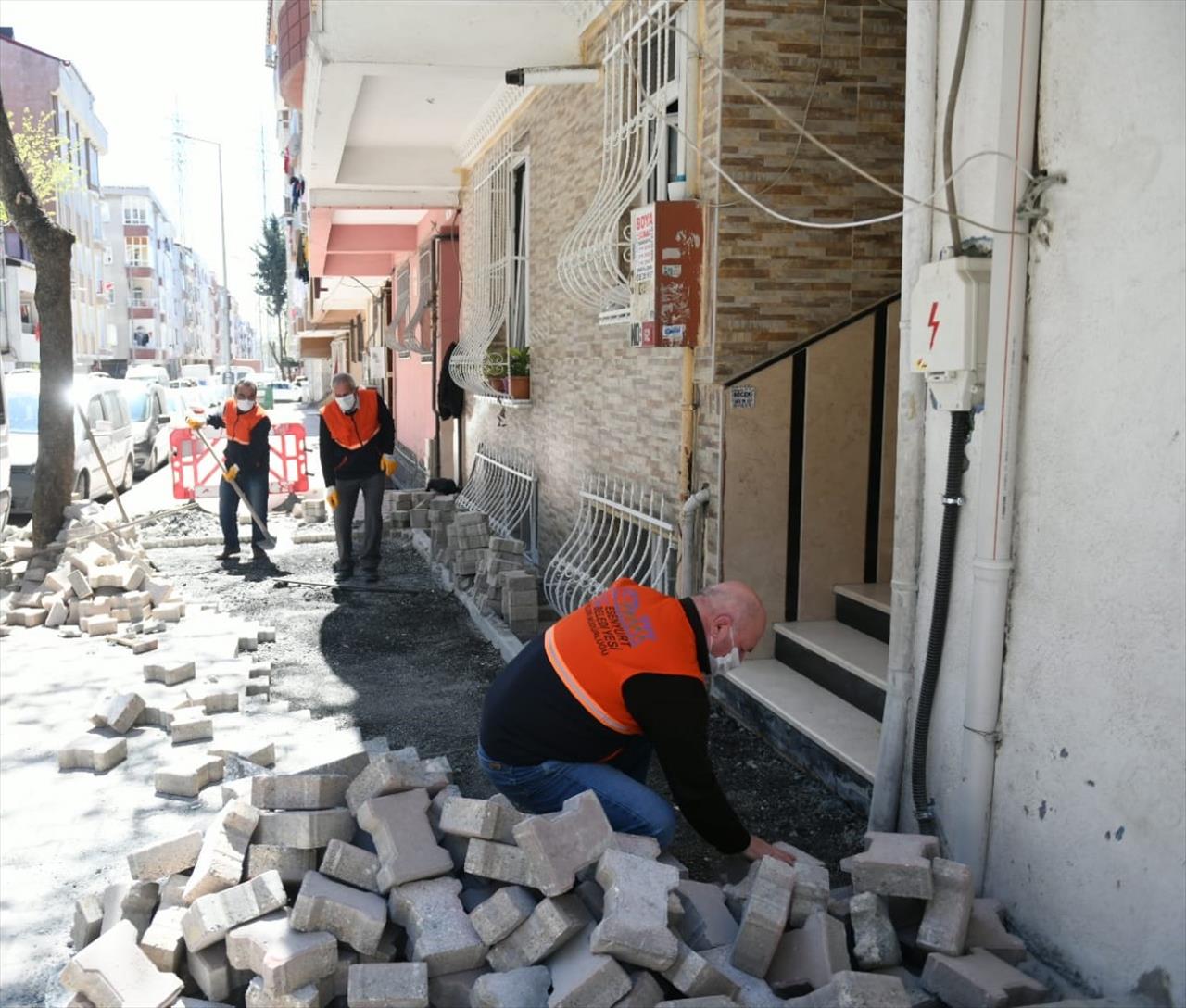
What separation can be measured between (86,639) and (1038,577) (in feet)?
23.4

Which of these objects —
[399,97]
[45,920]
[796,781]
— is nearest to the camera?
[45,920]

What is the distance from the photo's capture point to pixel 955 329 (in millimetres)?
3738

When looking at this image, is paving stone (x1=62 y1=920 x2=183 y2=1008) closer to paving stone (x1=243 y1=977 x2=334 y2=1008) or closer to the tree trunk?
paving stone (x1=243 y1=977 x2=334 y2=1008)


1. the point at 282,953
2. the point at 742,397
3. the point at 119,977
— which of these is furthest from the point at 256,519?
the point at 282,953

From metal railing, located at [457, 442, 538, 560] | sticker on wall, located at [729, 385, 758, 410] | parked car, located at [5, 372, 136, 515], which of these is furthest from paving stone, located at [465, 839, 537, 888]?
parked car, located at [5, 372, 136, 515]

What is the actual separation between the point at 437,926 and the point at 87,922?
1.25 metres

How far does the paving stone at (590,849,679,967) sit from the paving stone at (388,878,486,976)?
451mm

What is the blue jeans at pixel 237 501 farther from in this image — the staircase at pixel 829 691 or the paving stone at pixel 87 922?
the paving stone at pixel 87 922

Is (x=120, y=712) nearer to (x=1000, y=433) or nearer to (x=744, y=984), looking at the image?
(x=744, y=984)

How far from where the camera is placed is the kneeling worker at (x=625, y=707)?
3689mm

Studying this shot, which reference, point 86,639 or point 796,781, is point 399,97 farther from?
point 796,781

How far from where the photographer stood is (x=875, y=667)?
531 cm

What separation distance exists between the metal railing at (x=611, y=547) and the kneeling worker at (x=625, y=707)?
2.69 metres

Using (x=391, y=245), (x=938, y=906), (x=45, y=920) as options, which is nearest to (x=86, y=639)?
(x=45, y=920)
